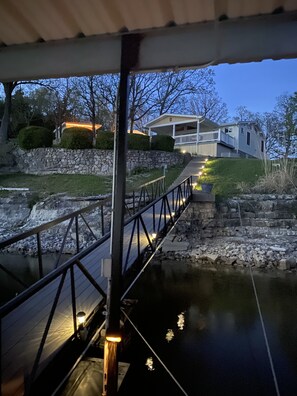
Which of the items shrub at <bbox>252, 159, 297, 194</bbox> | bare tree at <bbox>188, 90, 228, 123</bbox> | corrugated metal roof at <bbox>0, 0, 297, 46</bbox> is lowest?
shrub at <bbox>252, 159, 297, 194</bbox>

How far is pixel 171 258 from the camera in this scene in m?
10.1

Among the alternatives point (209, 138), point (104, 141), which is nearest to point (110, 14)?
point (104, 141)

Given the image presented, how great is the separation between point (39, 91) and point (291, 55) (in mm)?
24366

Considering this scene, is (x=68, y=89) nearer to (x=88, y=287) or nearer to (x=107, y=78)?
(x=107, y=78)

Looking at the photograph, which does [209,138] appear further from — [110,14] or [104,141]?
[110,14]

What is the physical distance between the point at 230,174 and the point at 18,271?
10432mm

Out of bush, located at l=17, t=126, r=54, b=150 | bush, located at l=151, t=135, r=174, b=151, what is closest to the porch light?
bush, located at l=151, t=135, r=174, b=151

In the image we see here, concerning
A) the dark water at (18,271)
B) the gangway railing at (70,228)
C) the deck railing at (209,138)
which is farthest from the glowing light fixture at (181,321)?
the deck railing at (209,138)

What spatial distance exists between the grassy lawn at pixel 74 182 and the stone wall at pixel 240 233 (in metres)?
3.14

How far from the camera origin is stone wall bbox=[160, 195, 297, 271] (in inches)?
381

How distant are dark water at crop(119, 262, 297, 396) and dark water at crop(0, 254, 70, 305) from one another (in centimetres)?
303

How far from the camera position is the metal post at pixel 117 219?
2.45 m

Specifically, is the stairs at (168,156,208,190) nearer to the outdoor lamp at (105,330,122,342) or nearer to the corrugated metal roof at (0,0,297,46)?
the outdoor lamp at (105,330,122,342)

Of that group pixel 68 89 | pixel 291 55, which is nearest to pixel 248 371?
pixel 291 55
